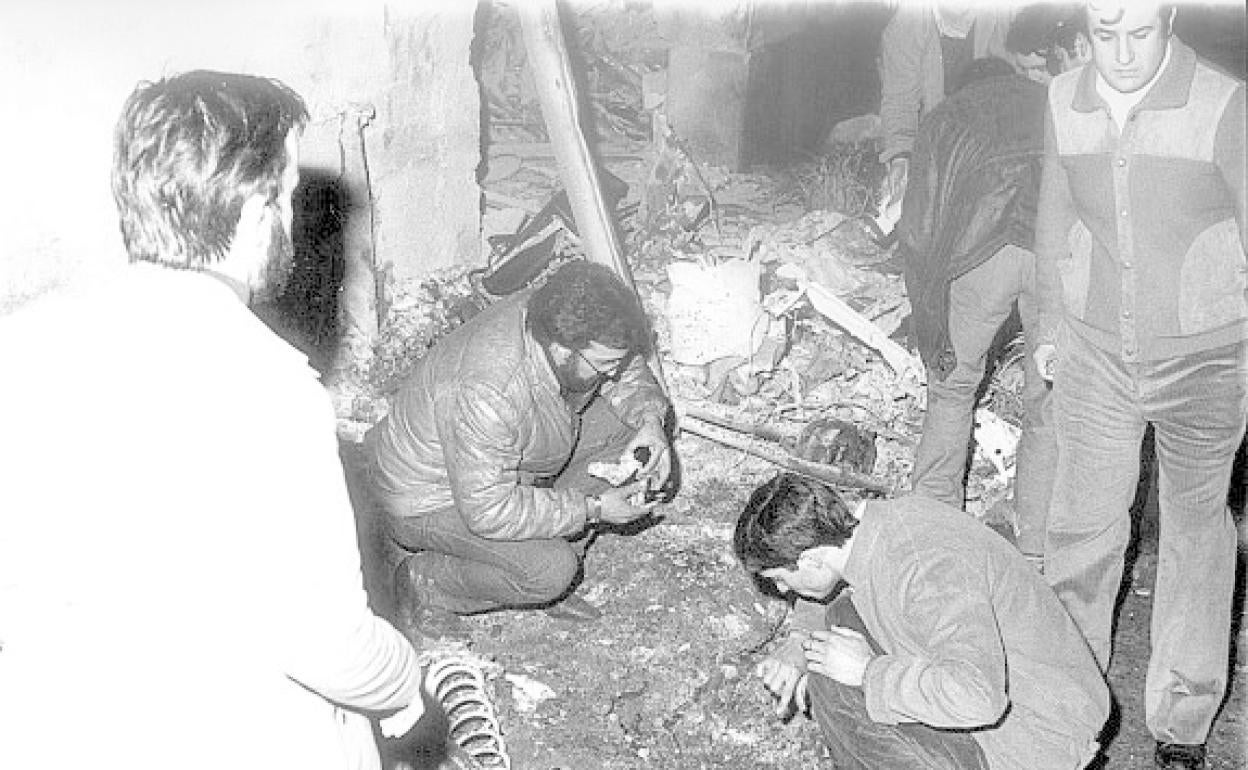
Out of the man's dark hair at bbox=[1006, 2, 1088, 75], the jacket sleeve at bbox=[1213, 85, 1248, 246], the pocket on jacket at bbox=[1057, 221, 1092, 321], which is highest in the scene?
the jacket sleeve at bbox=[1213, 85, 1248, 246]

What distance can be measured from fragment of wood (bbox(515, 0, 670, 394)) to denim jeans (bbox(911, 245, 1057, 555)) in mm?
1701

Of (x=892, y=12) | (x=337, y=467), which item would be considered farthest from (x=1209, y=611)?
(x=892, y=12)

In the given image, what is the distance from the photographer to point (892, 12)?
10172 millimetres

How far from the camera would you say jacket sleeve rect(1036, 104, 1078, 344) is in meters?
3.78

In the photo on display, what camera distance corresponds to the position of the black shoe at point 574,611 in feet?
16.2

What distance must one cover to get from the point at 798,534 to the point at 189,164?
186 centimetres

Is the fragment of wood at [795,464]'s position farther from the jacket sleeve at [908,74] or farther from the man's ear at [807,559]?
the jacket sleeve at [908,74]

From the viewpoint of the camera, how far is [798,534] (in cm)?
329

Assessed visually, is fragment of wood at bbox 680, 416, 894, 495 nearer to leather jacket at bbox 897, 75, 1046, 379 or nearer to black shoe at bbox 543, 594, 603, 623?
leather jacket at bbox 897, 75, 1046, 379

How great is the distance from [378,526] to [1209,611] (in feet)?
9.52

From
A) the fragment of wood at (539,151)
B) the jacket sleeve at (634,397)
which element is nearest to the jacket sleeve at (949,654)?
the jacket sleeve at (634,397)

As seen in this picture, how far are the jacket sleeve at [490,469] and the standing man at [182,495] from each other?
7.21 feet

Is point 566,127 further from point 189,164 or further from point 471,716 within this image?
point 189,164

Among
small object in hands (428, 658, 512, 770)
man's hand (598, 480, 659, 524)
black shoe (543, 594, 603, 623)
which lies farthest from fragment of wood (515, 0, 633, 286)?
small object in hands (428, 658, 512, 770)
